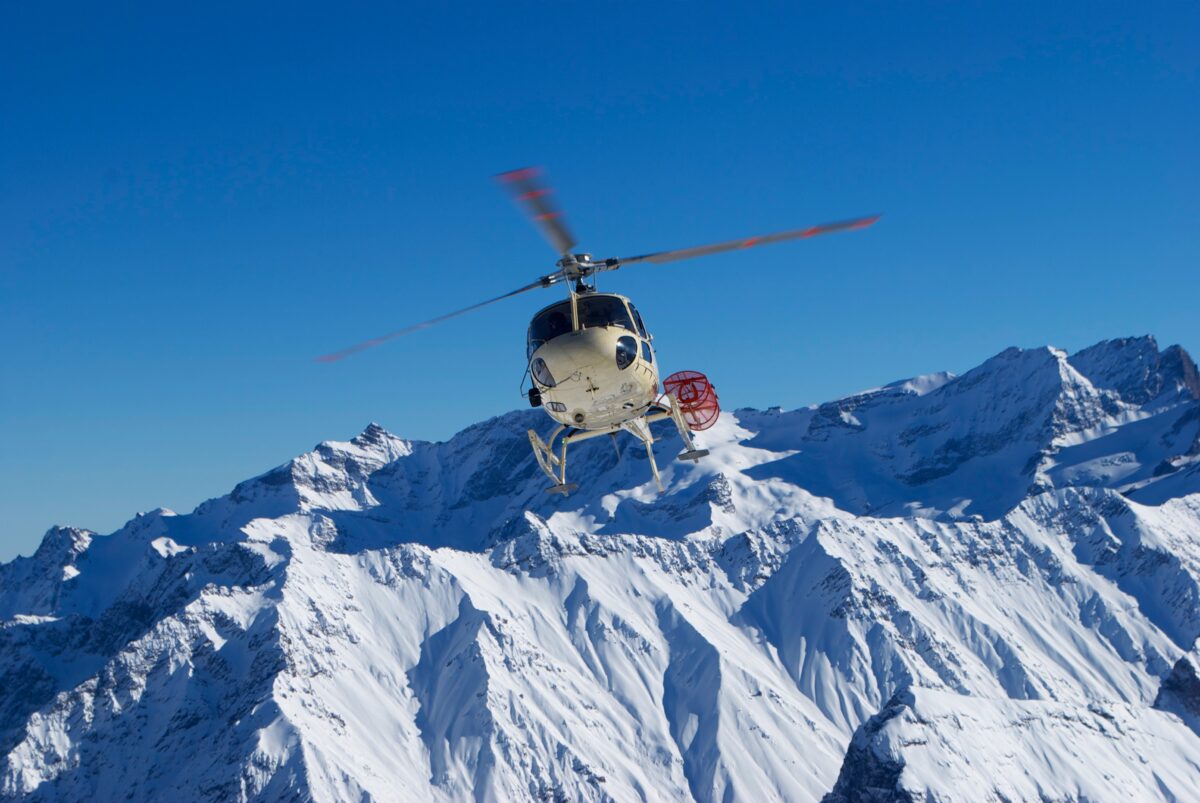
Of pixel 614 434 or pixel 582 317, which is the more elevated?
pixel 582 317

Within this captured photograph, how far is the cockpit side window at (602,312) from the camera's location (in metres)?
52.9

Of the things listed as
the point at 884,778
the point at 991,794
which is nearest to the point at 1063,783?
the point at 991,794

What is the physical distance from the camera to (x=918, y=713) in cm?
19612

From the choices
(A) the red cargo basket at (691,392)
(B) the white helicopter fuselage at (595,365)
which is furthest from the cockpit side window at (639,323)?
(A) the red cargo basket at (691,392)

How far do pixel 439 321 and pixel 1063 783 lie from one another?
549 ft

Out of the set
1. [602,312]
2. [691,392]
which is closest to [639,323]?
[602,312]

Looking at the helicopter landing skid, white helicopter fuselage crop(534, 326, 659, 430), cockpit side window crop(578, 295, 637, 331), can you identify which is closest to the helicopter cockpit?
cockpit side window crop(578, 295, 637, 331)

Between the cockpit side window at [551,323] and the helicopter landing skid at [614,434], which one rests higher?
the cockpit side window at [551,323]

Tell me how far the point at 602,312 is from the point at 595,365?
96.1 inches

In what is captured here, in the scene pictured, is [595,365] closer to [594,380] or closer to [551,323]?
[594,380]

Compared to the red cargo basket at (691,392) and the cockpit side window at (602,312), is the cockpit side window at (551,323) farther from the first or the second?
the red cargo basket at (691,392)

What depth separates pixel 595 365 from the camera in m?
51.9

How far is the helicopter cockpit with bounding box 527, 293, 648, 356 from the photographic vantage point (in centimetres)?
5275

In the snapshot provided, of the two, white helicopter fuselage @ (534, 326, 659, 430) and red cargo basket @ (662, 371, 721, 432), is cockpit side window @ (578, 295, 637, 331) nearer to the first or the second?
white helicopter fuselage @ (534, 326, 659, 430)
